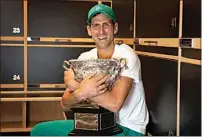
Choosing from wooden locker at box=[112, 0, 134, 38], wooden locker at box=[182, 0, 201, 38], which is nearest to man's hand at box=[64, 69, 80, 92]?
wooden locker at box=[182, 0, 201, 38]

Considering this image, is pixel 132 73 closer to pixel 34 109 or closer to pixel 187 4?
pixel 187 4

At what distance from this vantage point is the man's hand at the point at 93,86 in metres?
1.40

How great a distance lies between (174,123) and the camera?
1.87m

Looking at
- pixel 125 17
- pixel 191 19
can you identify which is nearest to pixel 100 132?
pixel 191 19

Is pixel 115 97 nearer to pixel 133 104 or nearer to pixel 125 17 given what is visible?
pixel 133 104

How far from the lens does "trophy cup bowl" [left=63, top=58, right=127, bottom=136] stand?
140 centimetres

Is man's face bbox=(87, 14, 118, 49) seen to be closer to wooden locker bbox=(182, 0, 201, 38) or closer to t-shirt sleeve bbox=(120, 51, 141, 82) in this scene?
t-shirt sleeve bbox=(120, 51, 141, 82)

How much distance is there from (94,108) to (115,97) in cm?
12

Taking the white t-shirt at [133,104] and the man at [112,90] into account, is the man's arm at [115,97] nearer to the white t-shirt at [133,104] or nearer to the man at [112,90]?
the man at [112,90]

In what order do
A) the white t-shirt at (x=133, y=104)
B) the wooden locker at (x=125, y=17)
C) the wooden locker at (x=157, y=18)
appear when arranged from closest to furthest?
the white t-shirt at (x=133, y=104)
the wooden locker at (x=157, y=18)
the wooden locker at (x=125, y=17)

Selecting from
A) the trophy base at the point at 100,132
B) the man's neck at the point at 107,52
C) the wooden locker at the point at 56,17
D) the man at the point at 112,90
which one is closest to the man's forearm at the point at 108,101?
the man at the point at 112,90

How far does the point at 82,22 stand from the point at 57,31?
26cm

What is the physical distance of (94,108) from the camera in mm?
1530

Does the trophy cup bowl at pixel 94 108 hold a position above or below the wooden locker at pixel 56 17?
below
